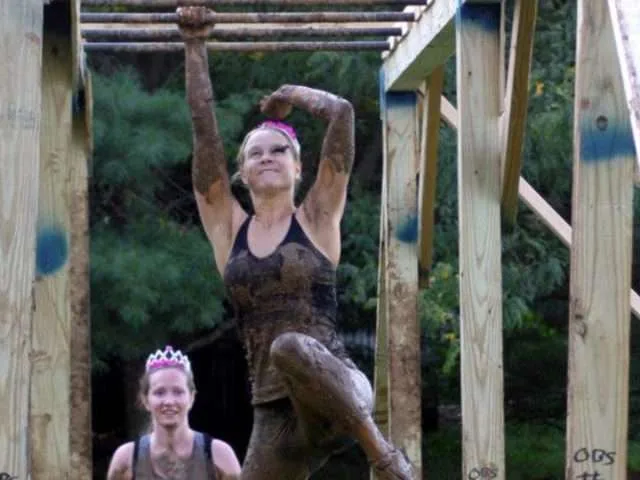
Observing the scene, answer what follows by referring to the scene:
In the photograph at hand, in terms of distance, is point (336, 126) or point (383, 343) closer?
point (336, 126)

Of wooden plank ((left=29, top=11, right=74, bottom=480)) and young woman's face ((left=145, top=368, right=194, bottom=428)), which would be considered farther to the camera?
wooden plank ((left=29, top=11, right=74, bottom=480))

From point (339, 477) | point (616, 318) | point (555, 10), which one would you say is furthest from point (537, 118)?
point (616, 318)

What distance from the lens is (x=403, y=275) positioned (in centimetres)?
949

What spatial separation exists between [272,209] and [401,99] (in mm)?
3579

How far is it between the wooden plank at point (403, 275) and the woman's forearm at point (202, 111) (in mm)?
3322

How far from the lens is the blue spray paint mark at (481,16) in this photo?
7074 mm

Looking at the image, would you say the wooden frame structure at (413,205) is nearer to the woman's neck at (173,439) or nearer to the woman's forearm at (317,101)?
the woman's neck at (173,439)

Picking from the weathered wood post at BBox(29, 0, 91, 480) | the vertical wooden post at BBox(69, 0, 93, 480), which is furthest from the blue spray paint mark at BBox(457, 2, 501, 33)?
the vertical wooden post at BBox(69, 0, 93, 480)

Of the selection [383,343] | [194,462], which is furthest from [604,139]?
[383,343]

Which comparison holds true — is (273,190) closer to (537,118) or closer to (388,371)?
(388,371)

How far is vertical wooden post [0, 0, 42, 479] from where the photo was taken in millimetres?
4918

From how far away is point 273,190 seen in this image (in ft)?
20.5

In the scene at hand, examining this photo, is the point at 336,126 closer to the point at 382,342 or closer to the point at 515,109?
the point at 515,109

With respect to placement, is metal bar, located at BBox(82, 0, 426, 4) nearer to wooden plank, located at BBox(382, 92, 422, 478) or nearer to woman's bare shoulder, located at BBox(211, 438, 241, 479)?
wooden plank, located at BBox(382, 92, 422, 478)
